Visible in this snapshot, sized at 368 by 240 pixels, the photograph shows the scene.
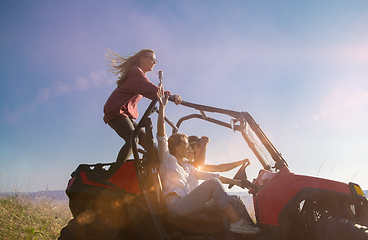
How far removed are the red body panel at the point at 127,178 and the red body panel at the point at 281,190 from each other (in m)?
1.21

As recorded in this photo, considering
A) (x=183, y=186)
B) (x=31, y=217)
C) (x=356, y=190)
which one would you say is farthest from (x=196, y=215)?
(x=31, y=217)

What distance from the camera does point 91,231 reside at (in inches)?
97.9

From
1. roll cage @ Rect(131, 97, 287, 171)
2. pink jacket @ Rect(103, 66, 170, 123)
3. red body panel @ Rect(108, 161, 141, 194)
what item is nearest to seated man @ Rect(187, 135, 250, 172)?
roll cage @ Rect(131, 97, 287, 171)

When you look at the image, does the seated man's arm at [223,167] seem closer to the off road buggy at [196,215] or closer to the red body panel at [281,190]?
the off road buggy at [196,215]

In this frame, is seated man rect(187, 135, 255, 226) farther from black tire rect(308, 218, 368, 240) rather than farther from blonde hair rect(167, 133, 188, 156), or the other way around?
black tire rect(308, 218, 368, 240)

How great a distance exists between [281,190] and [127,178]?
1515 mm

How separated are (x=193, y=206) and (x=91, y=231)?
1046mm

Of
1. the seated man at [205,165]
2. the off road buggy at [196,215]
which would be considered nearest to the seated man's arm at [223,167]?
the seated man at [205,165]

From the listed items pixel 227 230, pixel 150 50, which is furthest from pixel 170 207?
pixel 150 50

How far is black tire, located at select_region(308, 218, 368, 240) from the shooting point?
1980mm

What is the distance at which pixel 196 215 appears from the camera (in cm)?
259

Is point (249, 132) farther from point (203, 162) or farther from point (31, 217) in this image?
point (31, 217)

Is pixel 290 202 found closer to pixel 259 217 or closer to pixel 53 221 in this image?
pixel 259 217

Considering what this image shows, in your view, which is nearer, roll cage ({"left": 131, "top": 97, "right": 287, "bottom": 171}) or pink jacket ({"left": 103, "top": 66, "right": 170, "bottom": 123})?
roll cage ({"left": 131, "top": 97, "right": 287, "bottom": 171})
